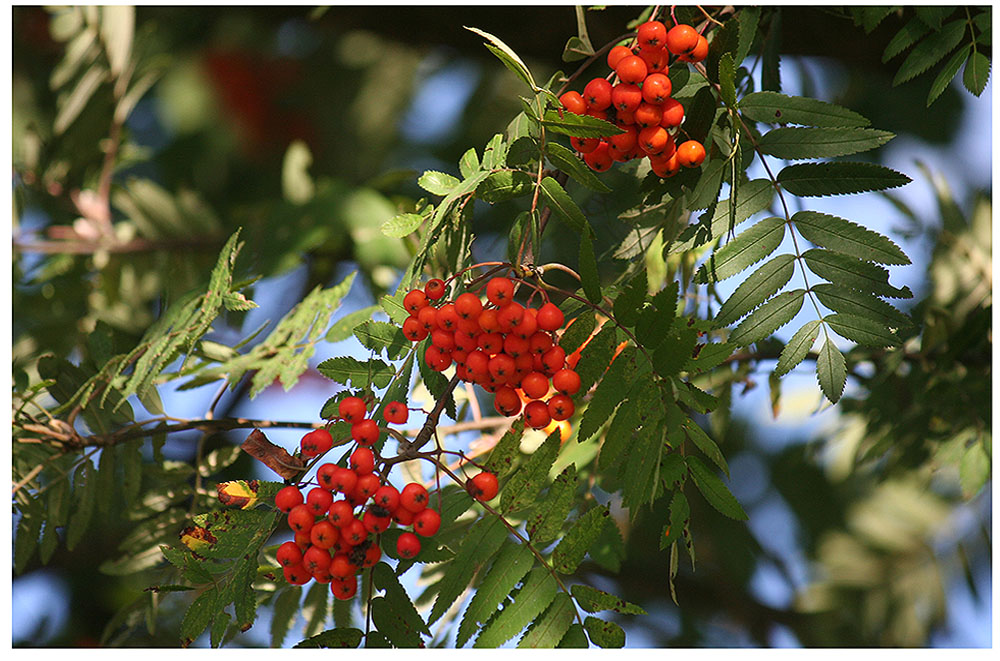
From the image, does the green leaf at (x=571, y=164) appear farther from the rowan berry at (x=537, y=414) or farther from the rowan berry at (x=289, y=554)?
the rowan berry at (x=289, y=554)

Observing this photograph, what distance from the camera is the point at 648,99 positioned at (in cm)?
84

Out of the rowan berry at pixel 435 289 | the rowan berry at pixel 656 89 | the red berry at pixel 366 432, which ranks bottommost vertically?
the red berry at pixel 366 432

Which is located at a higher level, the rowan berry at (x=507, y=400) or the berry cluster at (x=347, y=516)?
the rowan berry at (x=507, y=400)

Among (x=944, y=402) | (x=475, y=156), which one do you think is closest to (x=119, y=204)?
(x=475, y=156)

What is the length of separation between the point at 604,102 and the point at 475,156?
143 mm

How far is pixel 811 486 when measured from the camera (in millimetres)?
2219

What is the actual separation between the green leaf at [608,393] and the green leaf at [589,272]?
0.07 m

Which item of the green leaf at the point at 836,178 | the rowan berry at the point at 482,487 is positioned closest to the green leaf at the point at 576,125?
the green leaf at the point at 836,178

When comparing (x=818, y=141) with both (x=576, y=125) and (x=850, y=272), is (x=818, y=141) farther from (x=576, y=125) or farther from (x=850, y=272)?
(x=576, y=125)

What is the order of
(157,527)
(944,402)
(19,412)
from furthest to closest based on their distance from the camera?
(944,402), (157,527), (19,412)

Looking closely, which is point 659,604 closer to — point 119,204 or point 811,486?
point 811,486

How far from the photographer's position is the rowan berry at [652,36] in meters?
0.85

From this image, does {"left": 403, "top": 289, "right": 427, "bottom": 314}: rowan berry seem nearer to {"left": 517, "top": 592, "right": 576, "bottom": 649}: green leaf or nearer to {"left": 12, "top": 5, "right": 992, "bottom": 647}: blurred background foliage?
{"left": 517, "top": 592, "right": 576, "bottom": 649}: green leaf

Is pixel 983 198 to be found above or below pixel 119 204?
above
